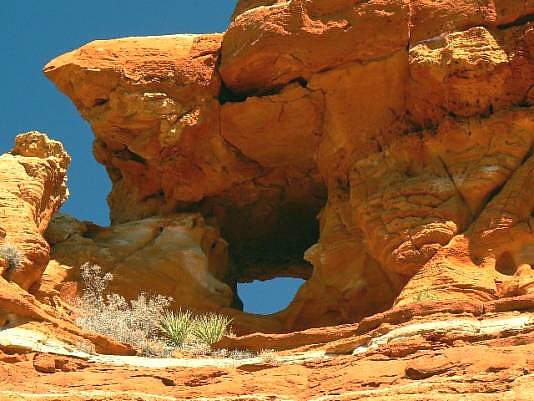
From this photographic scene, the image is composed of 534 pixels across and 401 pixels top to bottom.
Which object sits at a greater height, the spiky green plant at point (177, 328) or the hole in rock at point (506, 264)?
the hole in rock at point (506, 264)

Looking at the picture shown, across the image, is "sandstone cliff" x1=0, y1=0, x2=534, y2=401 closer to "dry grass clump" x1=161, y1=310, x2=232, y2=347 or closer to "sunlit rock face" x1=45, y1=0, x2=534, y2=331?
"sunlit rock face" x1=45, y1=0, x2=534, y2=331

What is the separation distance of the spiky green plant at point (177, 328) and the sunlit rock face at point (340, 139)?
191 centimetres

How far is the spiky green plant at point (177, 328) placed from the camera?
17.8 m

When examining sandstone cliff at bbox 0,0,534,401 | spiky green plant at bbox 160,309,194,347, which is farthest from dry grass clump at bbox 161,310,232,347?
sandstone cliff at bbox 0,0,534,401

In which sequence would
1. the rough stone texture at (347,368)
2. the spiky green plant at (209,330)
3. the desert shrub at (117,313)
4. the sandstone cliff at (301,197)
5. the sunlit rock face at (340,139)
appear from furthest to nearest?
the sunlit rock face at (340,139) → the spiky green plant at (209,330) → the desert shrub at (117,313) → the sandstone cliff at (301,197) → the rough stone texture at (347,368)

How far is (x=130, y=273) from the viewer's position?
66.5 ft

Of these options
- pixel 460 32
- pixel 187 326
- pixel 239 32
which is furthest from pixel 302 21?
pixel 187 326

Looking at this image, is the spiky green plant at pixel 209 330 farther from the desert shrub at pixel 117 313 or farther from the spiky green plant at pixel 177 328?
the desert shrub at pixel 117 313

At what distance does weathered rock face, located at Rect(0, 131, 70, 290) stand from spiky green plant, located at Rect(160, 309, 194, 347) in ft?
6.06

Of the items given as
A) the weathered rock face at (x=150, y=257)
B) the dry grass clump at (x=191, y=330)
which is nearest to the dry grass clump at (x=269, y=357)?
the dry grass clump at (x=191, y=330)

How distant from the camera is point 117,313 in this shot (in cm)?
1853

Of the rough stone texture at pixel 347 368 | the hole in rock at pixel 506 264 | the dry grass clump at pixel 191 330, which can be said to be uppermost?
the hole in rock at pixel 506 264

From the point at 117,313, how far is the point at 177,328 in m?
1.06

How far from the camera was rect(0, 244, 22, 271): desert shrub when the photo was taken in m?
16.9
